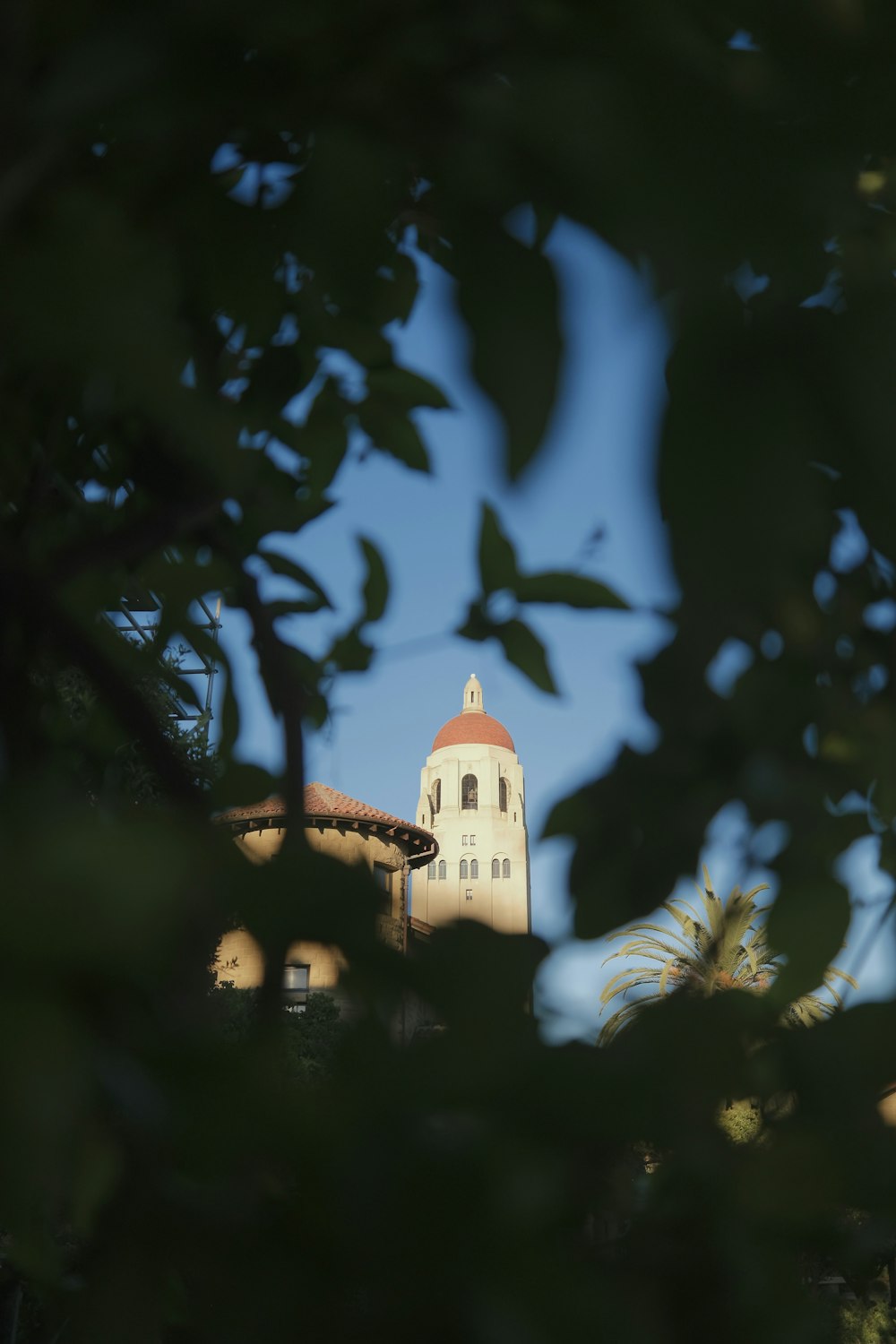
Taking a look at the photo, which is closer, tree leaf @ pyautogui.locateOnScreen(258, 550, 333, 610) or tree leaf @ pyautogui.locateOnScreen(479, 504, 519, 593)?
tree leaf @ pyautogui.locateOnScreen(479, 504, 519, 593)

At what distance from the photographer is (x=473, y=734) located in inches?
2079

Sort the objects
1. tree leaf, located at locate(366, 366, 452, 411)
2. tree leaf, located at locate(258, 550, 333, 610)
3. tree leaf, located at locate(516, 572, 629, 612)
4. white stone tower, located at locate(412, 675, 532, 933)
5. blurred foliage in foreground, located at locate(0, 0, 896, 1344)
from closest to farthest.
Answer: blurred foliage in foreground, located at locate(0, 0, 896, 1344) → tree leaf, located at locate(516, 572, 629, 612) → tree leaf, located at locate(366, 366, 452, 411) → tree leaf, located at locate(258, 550, 333, 610) → white stone tower, located at locate(412, 675, 532, 933)

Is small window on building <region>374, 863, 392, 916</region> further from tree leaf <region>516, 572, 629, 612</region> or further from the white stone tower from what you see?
the white stone tower

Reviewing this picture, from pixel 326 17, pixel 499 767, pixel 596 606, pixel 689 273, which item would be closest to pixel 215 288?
pixel 326 17

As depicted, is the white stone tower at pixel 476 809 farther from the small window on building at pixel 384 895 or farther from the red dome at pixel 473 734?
the small window on building at pixel 384 895

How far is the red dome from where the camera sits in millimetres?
52656

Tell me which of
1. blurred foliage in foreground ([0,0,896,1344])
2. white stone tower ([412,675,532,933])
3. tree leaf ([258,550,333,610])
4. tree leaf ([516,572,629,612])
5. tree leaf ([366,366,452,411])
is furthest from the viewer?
white stone tower ([412,675,532,933])

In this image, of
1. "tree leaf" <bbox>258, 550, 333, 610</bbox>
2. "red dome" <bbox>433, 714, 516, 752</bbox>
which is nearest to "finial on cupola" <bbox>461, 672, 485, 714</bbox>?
"red dome" <bbox>433, 714, 516, 752</bbox>

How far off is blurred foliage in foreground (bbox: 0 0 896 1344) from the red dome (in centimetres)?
5160

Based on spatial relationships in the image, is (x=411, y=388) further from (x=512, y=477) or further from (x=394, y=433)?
(x=512, y=477)

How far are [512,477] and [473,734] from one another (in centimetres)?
5266

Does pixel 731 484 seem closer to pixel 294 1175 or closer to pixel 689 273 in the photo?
pixel 689 273

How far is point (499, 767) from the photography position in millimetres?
52094

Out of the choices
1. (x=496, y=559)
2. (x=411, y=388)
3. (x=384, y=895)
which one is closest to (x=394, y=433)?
(x=411, y=388)
